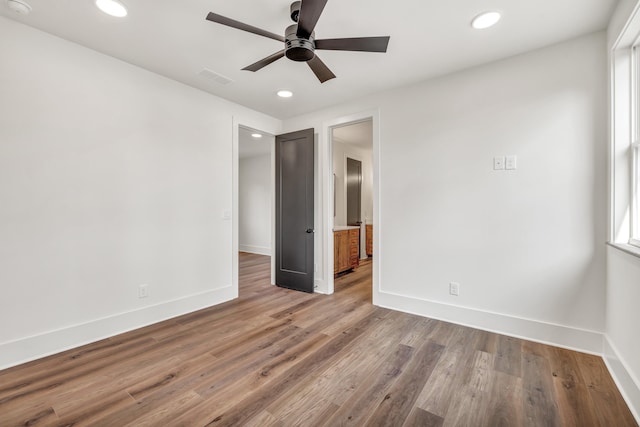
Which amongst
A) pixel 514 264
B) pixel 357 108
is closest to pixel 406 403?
pixel 514 264

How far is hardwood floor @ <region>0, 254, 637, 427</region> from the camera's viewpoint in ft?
5.21

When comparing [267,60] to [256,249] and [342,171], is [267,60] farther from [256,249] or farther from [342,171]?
[256,249]

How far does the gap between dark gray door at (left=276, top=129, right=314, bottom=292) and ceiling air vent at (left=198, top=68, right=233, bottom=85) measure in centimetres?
121

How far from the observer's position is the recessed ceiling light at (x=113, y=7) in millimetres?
1909

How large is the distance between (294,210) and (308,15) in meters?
2.69

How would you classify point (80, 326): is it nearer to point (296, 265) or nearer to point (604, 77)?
point (296, 265)

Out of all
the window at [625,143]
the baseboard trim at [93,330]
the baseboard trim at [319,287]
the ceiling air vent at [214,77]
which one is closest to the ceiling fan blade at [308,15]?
the ceiling air vent at [214,77]

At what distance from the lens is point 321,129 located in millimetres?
3885

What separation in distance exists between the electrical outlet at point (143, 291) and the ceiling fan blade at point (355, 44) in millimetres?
2697

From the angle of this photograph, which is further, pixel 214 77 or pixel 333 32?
pixel 214 77

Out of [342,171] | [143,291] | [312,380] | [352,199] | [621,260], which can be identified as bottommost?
[312,380]

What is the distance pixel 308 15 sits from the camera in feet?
5.32

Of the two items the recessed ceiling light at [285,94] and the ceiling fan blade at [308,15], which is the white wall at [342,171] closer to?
the recessed ceiling light at [285,94]

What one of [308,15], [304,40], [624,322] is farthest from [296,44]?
[624,322]
